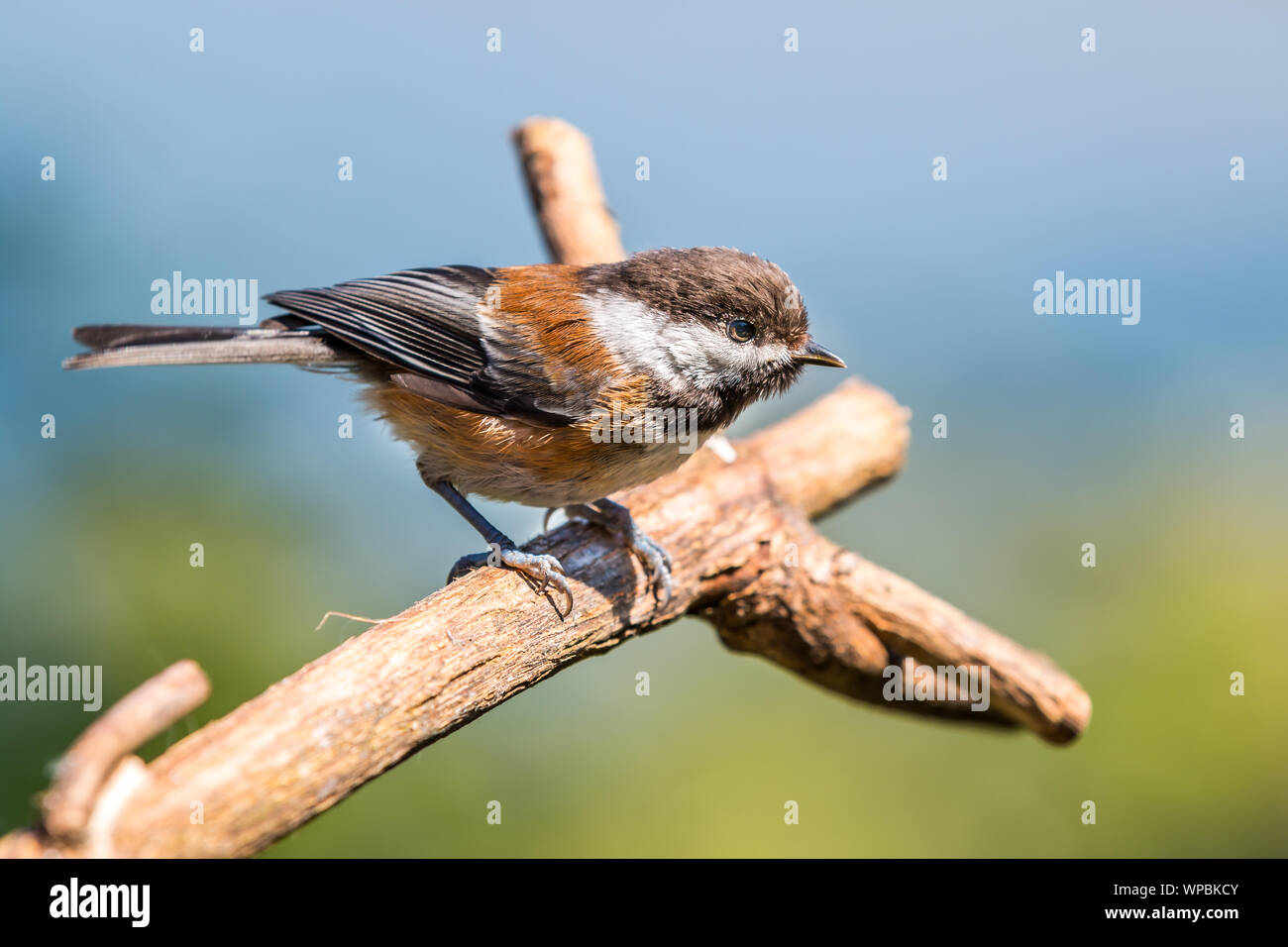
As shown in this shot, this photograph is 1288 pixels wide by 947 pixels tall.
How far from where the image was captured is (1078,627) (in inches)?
189

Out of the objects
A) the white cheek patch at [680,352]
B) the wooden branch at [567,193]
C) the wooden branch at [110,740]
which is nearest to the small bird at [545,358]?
the white cheek patch at [680,352]

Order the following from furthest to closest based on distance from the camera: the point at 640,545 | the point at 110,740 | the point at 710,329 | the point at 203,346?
1. the point at 640,545
2. the point at 203,346
3. the point at 710,329
4. the point at 110,740

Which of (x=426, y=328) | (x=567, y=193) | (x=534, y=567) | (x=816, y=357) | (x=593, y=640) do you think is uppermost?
(x=567, y=193)

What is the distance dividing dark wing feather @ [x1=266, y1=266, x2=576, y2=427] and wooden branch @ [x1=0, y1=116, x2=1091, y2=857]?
520 millimetres

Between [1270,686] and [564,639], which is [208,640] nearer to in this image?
[564,639]

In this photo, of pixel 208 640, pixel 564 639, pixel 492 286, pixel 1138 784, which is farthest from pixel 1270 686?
pixel 208 640

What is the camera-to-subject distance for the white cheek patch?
2615 mm

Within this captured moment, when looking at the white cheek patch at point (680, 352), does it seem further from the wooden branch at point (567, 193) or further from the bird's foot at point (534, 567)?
the wooden branch at point (567, 193)

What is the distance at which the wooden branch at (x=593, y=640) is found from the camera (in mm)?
1860

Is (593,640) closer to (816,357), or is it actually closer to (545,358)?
(545,358)

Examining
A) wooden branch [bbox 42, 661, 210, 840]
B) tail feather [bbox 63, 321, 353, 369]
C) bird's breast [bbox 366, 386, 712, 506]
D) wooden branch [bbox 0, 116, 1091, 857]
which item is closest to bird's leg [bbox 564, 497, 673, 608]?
wooden branch [bbox 0, 116, 1091, 857]

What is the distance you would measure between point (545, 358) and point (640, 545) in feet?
2.26

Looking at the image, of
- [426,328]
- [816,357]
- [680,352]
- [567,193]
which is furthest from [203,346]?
[567,193]

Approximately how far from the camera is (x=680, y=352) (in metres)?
2.62
